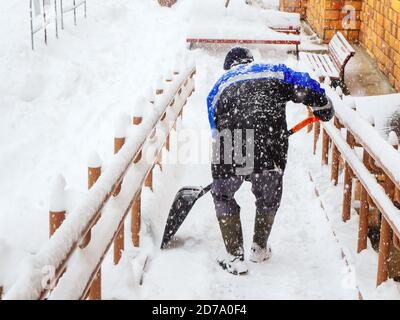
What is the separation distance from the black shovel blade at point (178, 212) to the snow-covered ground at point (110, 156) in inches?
4.9

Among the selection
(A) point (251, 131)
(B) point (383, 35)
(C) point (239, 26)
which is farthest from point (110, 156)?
(C) point (239, 26)

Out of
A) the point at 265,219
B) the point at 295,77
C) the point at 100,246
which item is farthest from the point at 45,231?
the point at 295,77

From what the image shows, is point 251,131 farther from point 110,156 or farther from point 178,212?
point 110,156

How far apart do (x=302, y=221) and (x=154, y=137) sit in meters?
1.57

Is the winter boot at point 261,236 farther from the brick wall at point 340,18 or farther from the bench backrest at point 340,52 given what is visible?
the brick wall at point 340,18

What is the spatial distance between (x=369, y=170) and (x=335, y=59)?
6.00m

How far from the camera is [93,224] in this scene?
3.39 metres

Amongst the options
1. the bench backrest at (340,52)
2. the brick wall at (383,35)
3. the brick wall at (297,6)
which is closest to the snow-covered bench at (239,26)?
the brick wall at (383,35)

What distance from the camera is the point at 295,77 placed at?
15.3 feet

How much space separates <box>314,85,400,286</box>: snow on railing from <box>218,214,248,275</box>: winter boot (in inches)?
36.4

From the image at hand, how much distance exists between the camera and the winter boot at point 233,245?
15.9ft

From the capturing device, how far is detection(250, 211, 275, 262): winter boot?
195 inches

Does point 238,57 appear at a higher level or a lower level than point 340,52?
higher

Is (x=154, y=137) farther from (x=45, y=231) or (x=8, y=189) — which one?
(x=8, y=189)
